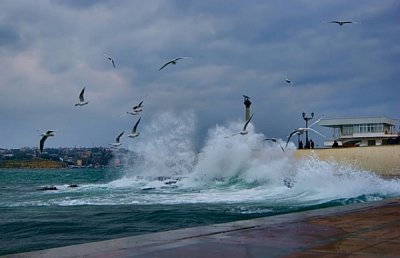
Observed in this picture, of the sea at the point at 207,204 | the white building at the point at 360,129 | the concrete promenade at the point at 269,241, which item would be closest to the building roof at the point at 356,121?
the white building at the point at 360,129

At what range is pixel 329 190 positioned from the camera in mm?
23375

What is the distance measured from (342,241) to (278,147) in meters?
32.8

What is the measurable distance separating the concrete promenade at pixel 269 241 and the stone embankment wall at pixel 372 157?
874 inches

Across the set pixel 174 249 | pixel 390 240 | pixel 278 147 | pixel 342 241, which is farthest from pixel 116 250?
pixel 278 147

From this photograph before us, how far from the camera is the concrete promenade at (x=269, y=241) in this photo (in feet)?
16.2

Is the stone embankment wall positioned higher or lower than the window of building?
lower

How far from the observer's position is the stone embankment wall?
2871cm

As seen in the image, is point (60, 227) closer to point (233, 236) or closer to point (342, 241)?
point (233, 236)

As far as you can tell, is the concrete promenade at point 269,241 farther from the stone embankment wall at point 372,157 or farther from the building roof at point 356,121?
A: the building roof at point 356,121

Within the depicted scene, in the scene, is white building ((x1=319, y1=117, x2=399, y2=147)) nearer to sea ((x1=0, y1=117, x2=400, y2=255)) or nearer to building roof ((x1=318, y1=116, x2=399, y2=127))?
building roof ((x1=318, y1=116, x2=399, y2=127))

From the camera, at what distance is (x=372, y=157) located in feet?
98.7

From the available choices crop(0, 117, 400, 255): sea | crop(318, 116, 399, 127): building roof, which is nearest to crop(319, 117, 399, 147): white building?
crop(318, 116, 399, 127): building roof

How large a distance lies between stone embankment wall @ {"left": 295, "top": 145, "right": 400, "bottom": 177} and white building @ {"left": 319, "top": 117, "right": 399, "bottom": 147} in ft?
65.1

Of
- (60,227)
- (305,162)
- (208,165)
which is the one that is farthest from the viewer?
(208,165)
